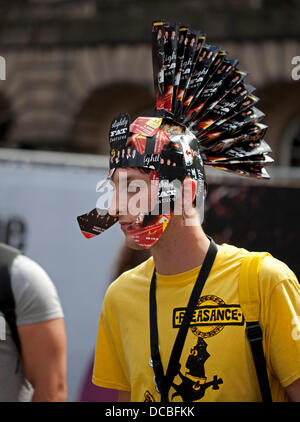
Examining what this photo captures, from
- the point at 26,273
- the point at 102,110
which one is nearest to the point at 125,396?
the point at 26,273

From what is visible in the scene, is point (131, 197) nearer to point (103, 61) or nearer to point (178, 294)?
point (178, 294)

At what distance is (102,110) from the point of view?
49.1ft

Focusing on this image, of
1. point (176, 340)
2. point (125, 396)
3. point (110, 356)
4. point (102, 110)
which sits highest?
point (102, 110)

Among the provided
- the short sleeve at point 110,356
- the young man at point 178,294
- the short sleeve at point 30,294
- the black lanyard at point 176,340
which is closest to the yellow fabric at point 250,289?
the young man at point 178,294

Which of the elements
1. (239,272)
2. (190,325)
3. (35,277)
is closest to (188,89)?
(239,272)

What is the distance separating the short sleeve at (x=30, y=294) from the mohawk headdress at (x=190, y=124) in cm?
58

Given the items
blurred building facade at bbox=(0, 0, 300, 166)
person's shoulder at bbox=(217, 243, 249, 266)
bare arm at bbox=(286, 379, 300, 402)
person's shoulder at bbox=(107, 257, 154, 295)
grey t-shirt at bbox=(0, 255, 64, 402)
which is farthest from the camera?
blurred building facade at bbox=(0, 0, 300, 166)

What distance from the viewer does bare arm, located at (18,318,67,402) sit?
2807mm

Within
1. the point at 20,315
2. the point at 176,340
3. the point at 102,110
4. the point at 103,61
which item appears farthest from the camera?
the point at 102,110

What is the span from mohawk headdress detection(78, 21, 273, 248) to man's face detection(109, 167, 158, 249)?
0.04m

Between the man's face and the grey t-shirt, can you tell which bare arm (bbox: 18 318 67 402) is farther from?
the man's face

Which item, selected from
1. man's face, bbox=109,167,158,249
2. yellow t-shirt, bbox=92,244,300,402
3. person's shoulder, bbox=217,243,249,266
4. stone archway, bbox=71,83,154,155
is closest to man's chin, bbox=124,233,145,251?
man's face, bbox=109,167,158,249

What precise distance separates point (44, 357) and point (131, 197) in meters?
1.03

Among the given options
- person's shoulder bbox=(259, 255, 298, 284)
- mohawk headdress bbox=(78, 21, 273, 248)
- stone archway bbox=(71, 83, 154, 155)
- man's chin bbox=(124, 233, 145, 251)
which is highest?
stone archway bbox=(71, 83, 154, 155)
